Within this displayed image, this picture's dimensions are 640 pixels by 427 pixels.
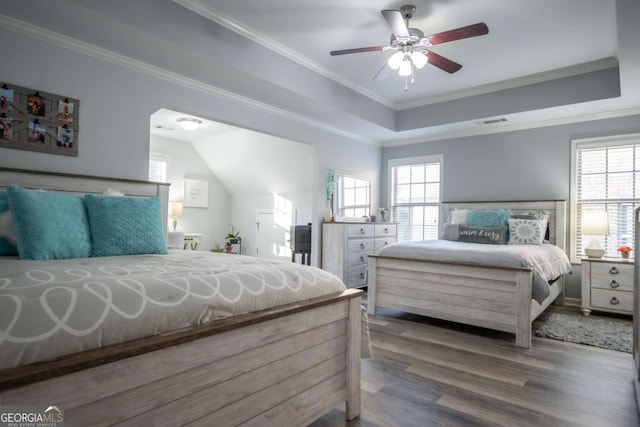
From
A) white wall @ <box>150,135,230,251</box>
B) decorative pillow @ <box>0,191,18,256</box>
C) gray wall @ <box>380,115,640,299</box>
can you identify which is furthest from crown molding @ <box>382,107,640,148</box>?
decorative pillow @ <box>0,191,18,256</box>

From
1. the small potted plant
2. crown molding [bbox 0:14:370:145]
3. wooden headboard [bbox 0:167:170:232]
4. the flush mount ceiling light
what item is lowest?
the small potted plant

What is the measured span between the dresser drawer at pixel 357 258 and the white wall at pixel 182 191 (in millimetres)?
3726

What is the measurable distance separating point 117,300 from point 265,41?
2962 millimetres

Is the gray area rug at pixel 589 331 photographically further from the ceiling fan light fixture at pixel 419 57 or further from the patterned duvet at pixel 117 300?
the patterned duvet at pixel 117 300

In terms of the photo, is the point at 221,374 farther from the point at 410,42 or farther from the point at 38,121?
the point at 410,42

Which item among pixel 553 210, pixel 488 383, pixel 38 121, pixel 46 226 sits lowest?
pixel 488 383

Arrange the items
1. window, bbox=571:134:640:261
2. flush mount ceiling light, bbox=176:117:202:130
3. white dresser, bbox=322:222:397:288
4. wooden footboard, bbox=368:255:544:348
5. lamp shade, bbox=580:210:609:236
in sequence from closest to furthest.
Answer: wooden footboard, bbox=368:255:544:348
lamp shade, bbox=580:210:609:236
window, bbox=571:134:640:261
white dresser, bbox=322:222:397:288
flush mount ceiling light, bbox=176:117:202:130

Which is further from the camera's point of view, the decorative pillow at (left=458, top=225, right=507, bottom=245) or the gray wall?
the gray wall

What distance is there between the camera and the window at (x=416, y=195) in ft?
18.6

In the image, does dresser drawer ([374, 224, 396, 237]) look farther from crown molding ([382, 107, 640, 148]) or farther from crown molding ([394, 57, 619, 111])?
crown molding ([394, 57, 619, 111])

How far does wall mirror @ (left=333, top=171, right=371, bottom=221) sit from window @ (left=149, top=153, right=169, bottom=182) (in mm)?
3478

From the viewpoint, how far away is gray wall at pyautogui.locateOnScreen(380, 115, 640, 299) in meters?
4.42

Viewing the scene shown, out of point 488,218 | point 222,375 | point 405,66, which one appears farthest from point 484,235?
point 222,375

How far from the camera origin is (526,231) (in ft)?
13.3
